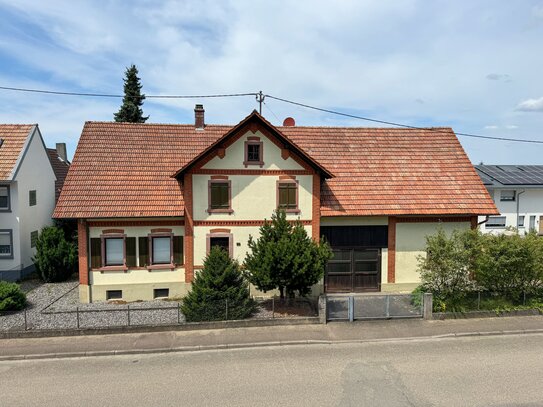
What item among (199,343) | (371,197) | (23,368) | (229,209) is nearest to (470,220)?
(371,197)

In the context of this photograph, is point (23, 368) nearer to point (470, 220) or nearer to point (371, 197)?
point (371, 197)

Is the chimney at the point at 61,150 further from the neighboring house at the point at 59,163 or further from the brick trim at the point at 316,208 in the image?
the brick trim at the point at 316,208

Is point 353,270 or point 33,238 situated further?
point 33,238

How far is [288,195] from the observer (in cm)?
1834

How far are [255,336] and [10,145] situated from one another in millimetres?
A: 19152

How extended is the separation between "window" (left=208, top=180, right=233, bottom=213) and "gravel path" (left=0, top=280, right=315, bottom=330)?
4.56 metres

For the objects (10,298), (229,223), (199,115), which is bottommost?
(10,298)

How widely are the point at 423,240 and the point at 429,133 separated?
7.42m

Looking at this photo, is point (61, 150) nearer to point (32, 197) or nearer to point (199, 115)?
point (32, 197)

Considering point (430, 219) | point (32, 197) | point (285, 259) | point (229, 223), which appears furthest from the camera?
point (32, 197)

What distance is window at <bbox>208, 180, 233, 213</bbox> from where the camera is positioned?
17922 mm

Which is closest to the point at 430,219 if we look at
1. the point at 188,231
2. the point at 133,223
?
the point at 188,231

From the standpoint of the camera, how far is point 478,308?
1580 cm

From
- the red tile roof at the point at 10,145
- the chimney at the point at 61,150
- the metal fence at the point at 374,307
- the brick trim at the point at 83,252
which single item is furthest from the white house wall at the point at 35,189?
the metal fence at the point at 374,307
